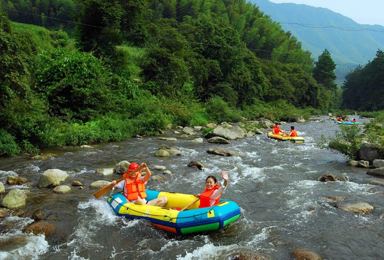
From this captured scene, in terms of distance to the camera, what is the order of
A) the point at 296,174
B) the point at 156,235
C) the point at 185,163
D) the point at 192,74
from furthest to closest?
the point at 192,74 → the point at 185,163 → the point at 296,174 → the point at 156,235

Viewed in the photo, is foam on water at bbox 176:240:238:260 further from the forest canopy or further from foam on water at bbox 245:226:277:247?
the forest canopy

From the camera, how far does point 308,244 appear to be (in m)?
5.86

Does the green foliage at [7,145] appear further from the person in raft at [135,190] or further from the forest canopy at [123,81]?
the person in raft at [135,190]

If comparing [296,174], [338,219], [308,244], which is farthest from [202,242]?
[296,174]

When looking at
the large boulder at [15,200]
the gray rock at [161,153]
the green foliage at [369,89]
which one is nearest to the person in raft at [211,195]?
the large boulder at [15,200]

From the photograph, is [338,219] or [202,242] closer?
[202,242]

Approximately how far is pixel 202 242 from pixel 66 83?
12979 mm

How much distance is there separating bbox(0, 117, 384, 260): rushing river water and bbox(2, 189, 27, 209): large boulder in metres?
0.19

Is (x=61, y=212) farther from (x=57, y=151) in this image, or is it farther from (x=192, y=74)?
(x=192, y=74)

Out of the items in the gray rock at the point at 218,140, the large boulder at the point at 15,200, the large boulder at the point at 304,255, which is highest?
the large boulder at the point at 304,255

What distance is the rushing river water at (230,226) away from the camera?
18.3 ft

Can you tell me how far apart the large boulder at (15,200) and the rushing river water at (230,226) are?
19cm

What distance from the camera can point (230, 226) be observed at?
21.8ft

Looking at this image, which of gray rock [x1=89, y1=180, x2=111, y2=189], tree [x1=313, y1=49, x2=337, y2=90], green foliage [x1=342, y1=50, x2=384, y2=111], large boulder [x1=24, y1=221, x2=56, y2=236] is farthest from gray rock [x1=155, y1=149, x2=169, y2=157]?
tree [x1=313, y1=49, x2=337, y2=90]
